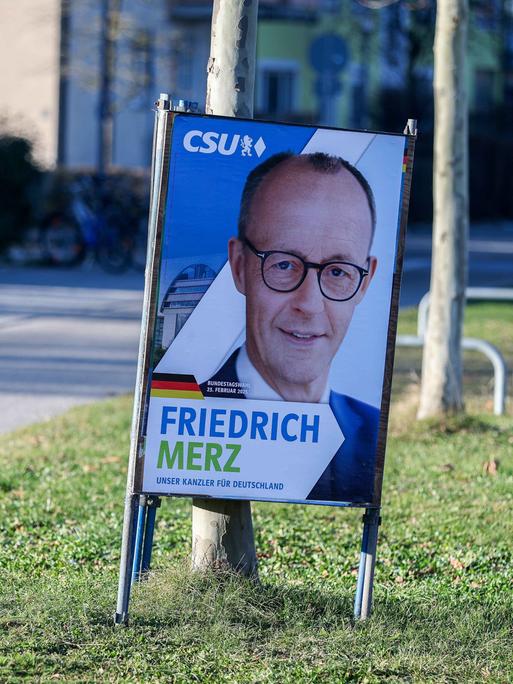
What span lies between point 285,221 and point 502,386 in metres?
5.23

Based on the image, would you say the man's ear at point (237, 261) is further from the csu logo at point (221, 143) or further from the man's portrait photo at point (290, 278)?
the csu logo at point (221, 143)

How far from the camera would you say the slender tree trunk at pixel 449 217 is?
838 cm

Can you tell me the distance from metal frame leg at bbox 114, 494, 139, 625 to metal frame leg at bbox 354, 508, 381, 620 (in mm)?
827

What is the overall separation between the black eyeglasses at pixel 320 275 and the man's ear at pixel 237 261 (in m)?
0.08

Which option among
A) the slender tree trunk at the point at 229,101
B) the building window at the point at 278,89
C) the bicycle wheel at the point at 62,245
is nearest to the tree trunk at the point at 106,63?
the bicycle wheel at the point at 62,245

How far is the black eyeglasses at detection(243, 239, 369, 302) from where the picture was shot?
435 cm

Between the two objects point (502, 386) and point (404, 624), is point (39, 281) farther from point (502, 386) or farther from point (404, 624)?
point (404, 624)

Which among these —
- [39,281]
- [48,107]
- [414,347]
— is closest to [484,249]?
[48,107]

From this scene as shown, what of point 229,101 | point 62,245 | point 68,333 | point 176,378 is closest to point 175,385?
point 176,378

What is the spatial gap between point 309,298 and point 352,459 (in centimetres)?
59

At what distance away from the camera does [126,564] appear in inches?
169

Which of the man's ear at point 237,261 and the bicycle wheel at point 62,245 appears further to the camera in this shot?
the bicycle wheel at point 62,245

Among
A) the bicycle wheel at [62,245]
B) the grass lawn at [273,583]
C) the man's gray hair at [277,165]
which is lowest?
the grass lawn at [273,583]

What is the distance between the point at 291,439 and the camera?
4375mm
